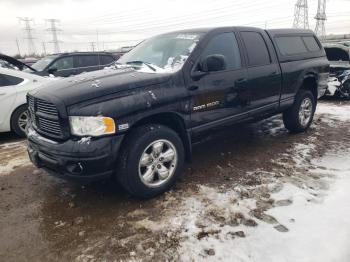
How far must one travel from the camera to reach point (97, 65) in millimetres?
10406

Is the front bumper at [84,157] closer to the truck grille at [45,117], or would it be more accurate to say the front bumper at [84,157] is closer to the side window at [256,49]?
the truck grille at [45,117]

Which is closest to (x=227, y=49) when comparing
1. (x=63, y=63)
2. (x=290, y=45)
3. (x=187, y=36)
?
(x=187, y=36)

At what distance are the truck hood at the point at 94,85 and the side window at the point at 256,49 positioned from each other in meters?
1.56

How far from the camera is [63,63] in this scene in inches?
389

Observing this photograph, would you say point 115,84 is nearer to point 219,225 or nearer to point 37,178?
point 219,225

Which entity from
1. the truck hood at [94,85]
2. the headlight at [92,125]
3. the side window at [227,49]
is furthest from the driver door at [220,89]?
the headlight at [92,125]

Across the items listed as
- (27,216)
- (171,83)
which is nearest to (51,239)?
(27,216)

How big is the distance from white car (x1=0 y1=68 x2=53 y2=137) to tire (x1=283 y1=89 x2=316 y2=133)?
16.2ft

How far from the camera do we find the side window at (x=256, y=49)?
464 cm

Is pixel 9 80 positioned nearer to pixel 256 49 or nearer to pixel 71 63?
pixel 71 63

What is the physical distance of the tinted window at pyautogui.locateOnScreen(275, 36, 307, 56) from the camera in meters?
5.29

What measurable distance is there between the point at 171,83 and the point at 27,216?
2128 mm

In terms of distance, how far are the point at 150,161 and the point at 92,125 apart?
0.78 m

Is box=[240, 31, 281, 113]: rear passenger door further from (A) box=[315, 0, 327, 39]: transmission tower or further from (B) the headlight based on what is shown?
(A) box=[315, 0, 327, 39]: transmission tower
